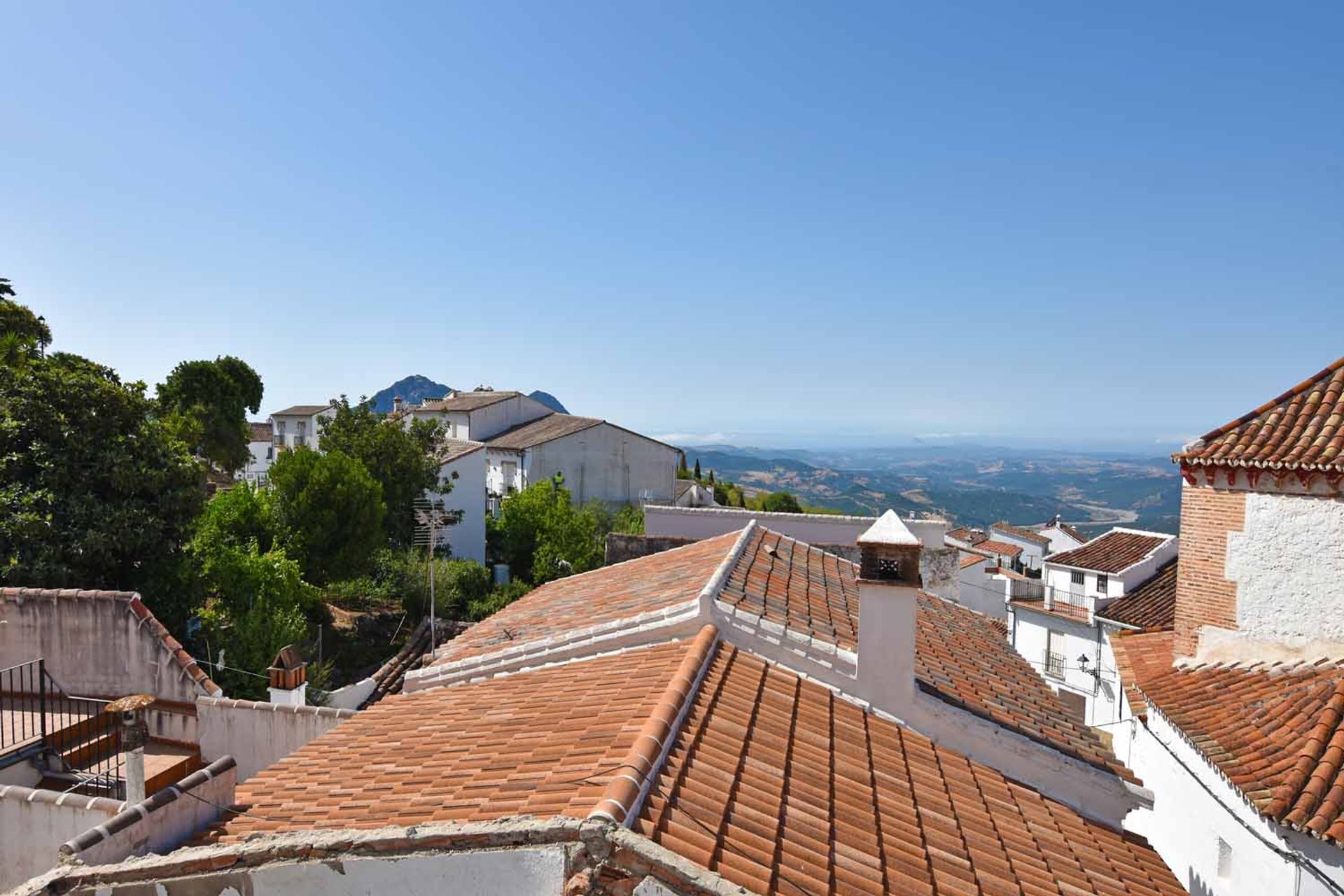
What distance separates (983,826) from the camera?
19.1ft

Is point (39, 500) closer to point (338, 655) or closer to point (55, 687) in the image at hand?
point (55, 687)

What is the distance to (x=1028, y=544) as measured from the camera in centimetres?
6162

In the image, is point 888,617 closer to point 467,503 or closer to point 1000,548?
point 467,503

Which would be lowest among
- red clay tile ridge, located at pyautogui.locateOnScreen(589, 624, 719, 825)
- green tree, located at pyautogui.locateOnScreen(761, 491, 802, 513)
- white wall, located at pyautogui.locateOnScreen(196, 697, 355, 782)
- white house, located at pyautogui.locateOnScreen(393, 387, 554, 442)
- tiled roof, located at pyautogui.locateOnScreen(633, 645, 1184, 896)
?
green tree, located at pyautogui.locateOnScreen(761, 491, 802, 513)

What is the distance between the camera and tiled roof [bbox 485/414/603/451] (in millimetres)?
44938

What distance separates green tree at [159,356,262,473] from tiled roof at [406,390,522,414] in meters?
11.6

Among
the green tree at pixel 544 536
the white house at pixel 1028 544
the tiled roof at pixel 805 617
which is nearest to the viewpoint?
the tiled roof at pixel 805 617

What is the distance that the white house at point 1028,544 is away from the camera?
195ft

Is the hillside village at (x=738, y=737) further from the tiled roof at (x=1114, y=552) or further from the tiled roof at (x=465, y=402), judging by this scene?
the tiled roof at (x=465, y=402)

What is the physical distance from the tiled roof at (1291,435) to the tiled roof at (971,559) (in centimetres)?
2926

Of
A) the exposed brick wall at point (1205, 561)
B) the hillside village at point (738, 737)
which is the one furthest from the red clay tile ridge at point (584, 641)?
the exposed brick wall at point (1205, 561)

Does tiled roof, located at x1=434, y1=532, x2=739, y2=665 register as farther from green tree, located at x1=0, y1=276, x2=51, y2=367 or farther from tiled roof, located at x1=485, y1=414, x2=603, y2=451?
tiled roof, located at x1=485, y1=414, x2=603, y2=451

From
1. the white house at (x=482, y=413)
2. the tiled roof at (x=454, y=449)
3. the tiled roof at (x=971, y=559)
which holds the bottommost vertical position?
the tiled roof at (x=971, y=559)

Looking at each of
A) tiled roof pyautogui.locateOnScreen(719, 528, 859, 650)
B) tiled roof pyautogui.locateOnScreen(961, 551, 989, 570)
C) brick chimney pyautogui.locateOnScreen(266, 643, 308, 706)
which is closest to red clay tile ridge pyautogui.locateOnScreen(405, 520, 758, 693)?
tiled roof pyautogui.locateOnScreen(719, 528, 859, 650)
